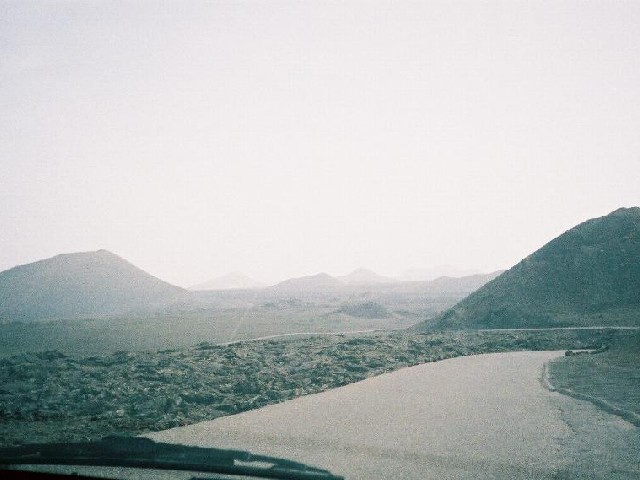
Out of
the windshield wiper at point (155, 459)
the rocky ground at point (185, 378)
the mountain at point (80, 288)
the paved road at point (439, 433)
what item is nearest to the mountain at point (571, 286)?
the rocky ground at point (185, 378)

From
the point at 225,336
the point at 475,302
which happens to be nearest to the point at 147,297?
the point at 225,336

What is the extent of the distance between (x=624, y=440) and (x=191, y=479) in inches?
349

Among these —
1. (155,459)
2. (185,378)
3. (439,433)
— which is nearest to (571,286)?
(185,378)

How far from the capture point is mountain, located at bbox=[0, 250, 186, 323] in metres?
96.5

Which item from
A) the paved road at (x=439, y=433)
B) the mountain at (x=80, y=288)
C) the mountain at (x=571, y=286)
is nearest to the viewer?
the paved road at (x=439, y=433)

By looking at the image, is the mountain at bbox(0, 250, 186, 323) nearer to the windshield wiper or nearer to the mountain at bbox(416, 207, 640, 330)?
the mountain at bbox(416, 207, 640, 330)

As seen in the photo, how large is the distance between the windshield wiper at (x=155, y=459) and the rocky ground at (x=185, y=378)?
6895 millimetres

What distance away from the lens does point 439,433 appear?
9844 mm

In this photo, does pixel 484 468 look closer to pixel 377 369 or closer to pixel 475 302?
pixel 377 369

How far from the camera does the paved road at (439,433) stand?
24.5 ft

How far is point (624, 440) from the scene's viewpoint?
8.76 meters

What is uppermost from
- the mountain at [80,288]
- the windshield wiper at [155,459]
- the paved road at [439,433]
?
the mountain at [80,288]

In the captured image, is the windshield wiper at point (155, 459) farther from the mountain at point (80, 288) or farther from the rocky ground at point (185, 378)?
the mountain at point (80, 288)

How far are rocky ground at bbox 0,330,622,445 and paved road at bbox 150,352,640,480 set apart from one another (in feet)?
5.64
